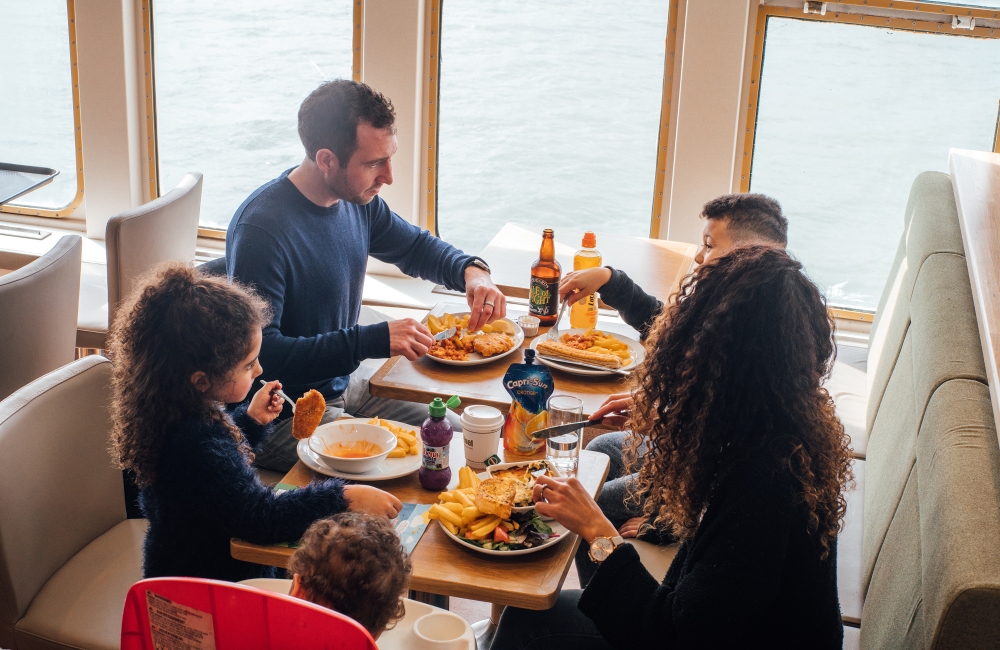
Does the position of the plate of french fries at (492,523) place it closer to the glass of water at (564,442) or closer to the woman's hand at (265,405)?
the glass of water at (564,442)

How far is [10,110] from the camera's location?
452 cm

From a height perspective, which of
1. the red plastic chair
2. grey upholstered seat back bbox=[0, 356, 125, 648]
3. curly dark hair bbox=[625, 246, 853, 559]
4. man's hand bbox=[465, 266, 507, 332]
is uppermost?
curly dark hair bbox=[625, 246, 853, 559]

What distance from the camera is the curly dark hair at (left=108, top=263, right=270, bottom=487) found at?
62.2 inches

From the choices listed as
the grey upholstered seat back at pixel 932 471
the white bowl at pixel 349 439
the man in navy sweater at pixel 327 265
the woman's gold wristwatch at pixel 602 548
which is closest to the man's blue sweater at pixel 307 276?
the man in navy sweater at pixel 327 265

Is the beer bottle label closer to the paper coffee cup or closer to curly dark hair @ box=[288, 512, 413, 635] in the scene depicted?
the paper coffee cup

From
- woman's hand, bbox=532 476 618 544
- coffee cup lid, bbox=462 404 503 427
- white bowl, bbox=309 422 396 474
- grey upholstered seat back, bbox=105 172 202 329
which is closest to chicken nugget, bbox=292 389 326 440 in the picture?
white bowl, bbox=309 422 396 474

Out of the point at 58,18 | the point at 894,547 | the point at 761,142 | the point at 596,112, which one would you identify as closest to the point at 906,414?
the point at 894,547

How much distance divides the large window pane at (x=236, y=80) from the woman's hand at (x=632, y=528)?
8.78 feet

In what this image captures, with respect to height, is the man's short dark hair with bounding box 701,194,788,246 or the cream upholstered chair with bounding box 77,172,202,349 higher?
the man's short dark hair with bounding box 701,194,788,246

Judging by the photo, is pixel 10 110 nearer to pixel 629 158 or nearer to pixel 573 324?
pixel 629 158

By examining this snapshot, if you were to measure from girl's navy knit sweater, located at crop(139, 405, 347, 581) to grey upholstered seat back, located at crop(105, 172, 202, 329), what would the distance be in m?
1.16

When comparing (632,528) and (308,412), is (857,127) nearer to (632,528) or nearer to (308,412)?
(632,528)

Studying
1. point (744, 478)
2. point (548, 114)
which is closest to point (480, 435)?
point (744, 478)

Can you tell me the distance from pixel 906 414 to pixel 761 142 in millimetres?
2107
